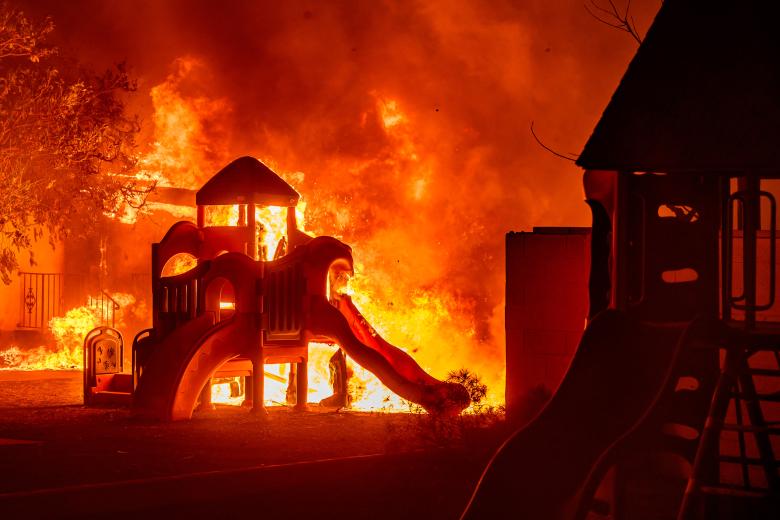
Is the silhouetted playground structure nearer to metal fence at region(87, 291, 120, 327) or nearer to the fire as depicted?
the fire

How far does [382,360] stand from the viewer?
14508mm

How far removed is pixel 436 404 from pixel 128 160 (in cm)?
1058

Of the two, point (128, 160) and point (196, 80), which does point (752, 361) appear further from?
point (196, 80)

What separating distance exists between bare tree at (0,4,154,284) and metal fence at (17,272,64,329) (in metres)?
3.59

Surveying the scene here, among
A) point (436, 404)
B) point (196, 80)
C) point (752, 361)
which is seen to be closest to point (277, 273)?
point (436, 404)

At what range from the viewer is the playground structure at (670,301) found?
255 inches

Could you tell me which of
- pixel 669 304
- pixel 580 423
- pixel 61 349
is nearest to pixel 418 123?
pixel 61 349

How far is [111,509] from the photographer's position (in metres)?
7.98

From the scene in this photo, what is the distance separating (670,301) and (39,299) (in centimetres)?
2082


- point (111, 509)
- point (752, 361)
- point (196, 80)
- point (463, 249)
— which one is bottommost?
point (111, 509)

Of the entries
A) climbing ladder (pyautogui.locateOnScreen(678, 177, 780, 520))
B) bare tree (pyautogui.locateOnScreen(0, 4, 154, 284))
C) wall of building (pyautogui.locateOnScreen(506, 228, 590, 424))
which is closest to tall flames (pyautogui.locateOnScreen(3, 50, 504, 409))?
bare tree (pyautogui.locateOnScreen(0, 4, 154, 284))

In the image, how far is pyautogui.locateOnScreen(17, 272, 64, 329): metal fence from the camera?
83.1 feet

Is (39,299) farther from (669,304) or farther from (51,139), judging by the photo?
(669,304)

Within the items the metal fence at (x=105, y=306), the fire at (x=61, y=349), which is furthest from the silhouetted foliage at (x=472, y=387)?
the metal fence at (x=105, y=306)
